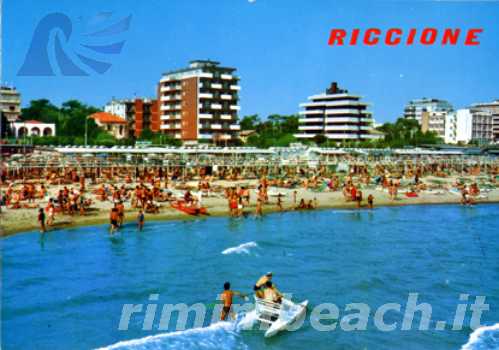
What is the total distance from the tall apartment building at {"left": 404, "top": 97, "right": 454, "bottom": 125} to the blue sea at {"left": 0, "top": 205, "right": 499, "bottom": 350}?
→ 12607 centimetres

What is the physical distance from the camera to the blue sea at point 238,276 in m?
15.2

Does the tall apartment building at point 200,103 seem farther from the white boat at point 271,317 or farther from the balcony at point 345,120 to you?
the white boat at point 271,317

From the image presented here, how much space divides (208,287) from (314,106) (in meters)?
91.0

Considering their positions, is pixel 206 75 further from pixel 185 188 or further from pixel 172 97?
pixel 185 188

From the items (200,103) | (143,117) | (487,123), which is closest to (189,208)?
(200,103)

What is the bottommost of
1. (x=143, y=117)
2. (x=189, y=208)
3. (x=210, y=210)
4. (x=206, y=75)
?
(x=210, y=210)

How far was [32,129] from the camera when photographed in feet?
259

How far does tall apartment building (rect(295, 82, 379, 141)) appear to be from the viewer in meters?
104

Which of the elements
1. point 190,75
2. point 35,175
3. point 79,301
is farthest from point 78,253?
point 190,75

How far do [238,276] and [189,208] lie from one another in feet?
43.4

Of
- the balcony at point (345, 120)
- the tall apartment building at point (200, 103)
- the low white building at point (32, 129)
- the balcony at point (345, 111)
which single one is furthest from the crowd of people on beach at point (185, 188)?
the balcony at point (345, 111)

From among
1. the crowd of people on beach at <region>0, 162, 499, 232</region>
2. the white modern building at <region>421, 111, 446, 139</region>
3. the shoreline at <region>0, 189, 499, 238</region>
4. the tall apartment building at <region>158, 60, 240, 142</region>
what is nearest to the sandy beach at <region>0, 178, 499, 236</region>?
the shoreline at <region>0, 189, 499, 238</region>

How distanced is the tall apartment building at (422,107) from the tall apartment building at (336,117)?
51.4 metres

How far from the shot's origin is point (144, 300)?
17.9 meters
